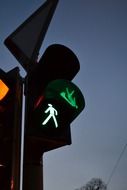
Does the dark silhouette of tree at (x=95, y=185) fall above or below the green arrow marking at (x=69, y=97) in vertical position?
above

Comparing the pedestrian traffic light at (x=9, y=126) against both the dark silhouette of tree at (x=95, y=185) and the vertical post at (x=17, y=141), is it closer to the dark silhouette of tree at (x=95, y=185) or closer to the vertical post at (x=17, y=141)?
the vertical post at (x=17, y=141)

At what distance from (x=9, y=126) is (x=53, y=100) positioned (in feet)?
1.00

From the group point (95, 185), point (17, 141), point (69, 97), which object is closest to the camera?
point (17, 141)

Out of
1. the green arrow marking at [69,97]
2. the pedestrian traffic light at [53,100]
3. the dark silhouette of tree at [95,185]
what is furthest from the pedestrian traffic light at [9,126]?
the dark silhouette of tree at [95,185]

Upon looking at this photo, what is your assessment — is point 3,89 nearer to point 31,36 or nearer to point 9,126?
point 9,126

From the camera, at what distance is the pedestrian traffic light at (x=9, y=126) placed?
166 cm

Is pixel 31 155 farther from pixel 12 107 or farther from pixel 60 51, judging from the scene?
pixel 60 51

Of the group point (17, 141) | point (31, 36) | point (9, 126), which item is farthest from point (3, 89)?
point (31, 36)

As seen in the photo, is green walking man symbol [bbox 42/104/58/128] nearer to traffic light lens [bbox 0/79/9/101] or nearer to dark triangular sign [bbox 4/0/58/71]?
traffic light lens [bbox 0/79/9/101]

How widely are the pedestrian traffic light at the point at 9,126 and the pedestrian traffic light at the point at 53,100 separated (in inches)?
5.3

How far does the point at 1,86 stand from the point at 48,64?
48cm

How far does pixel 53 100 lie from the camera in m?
1.88

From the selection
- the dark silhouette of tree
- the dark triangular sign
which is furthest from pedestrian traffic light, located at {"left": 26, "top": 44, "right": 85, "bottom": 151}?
the dark silhouette of tree

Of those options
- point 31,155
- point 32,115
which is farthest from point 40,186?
point 32,115
